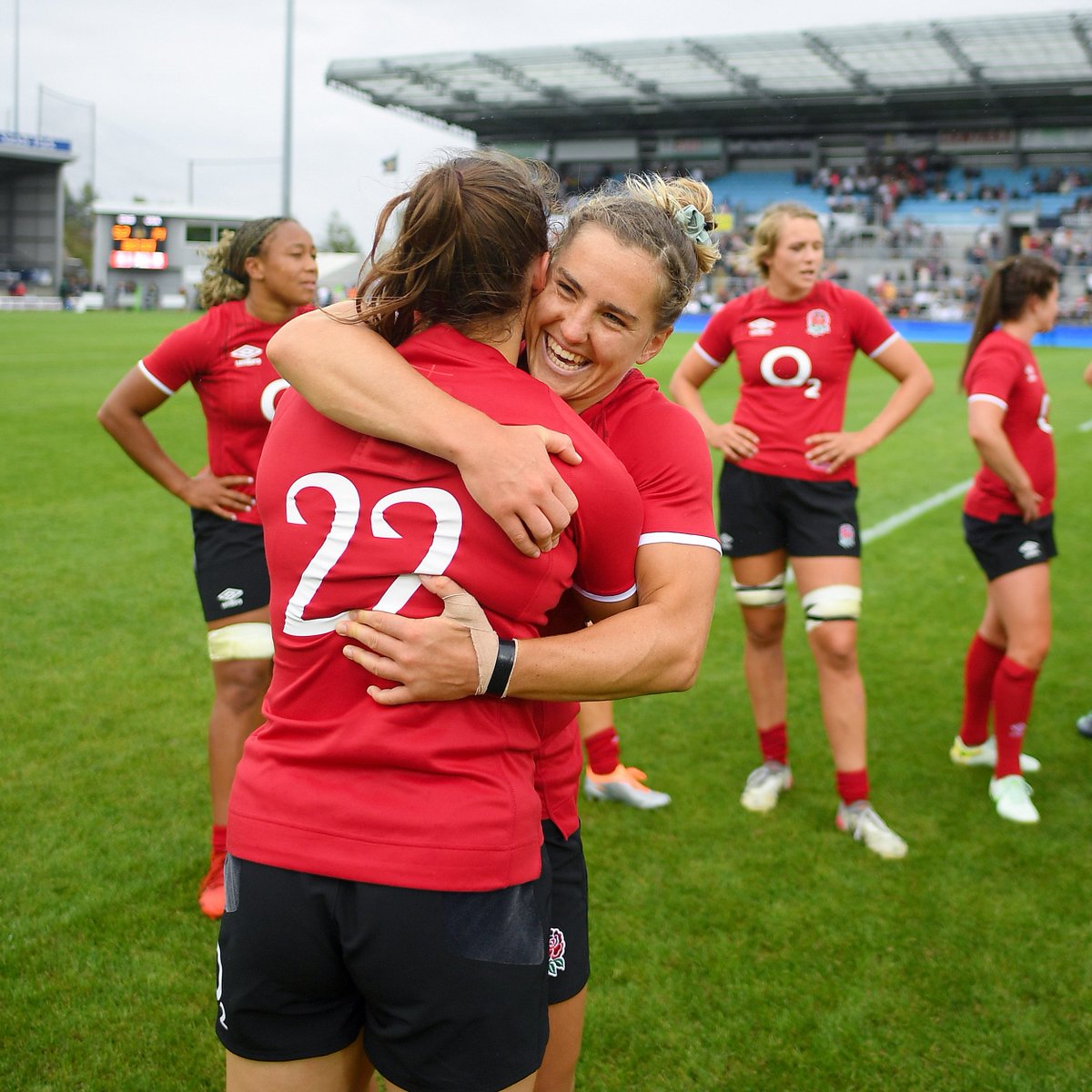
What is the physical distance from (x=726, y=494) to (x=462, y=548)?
10.6ft

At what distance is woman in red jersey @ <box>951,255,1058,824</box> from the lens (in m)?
4.59

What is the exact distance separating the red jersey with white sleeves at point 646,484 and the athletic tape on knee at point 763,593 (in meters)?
2.60

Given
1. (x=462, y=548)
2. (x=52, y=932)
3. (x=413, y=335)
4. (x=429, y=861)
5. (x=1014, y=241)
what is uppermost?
(x=1014, y=241)

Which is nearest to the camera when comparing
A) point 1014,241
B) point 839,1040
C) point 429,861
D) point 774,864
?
point 429,861

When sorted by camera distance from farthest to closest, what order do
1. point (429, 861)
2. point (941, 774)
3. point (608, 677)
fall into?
point (941, 774), point (608, 677), point (429, 861)

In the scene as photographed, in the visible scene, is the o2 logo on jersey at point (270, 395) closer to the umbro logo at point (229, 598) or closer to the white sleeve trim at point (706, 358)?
the umbro logo at point (229, 598)

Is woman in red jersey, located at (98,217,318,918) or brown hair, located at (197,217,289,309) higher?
brown hair, located at (197,217,289,309)

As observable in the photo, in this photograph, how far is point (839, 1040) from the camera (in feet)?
10.4

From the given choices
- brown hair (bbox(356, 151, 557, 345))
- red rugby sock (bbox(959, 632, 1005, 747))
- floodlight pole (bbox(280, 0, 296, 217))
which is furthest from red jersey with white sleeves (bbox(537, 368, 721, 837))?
floodlight pole (bbox(280, 0, 296, 217))

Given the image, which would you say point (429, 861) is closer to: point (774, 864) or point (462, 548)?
point (462, 548)

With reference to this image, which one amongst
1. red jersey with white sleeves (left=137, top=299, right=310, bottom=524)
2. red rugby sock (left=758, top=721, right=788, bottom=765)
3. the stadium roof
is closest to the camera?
red jersey with white sleeves (left=137, top=299, right=310, bottom=524)

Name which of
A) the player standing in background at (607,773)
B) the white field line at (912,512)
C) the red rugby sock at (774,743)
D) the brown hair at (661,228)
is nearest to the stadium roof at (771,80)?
the white field line at (912,512)

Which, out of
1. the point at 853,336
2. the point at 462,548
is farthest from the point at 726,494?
the point at 462,548

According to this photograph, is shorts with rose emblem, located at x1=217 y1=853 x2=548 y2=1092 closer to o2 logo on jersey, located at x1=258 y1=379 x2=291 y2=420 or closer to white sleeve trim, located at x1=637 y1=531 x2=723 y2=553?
white sleeve trim, located at x1=637 y1=531 x2=723 y2=553
